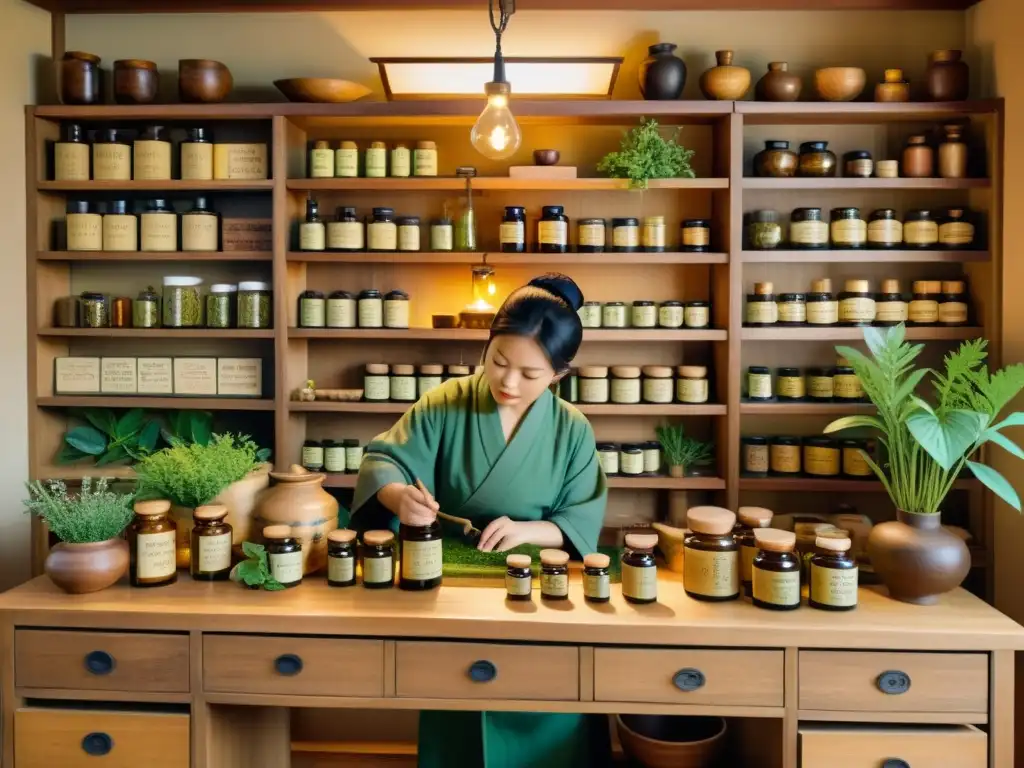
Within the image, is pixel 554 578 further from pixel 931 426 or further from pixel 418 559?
pixel 931 426

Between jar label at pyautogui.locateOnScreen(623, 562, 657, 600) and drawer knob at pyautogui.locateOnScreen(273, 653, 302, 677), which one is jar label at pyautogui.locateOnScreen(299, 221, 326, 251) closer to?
drawer knob at pyautogui.locateOnScreen(273, 653, 302, 677)

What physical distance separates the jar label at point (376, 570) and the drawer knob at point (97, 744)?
2.08 ft

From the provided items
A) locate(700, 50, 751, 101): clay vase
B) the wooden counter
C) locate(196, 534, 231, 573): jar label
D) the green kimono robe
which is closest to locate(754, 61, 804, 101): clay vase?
locate(700, 50, 751, 101): clay vase

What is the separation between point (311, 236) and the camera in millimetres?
3195

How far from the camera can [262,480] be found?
6.93 feet

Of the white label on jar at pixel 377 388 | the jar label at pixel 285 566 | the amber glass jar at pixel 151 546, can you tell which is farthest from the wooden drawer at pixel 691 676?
the white label on jar at pixel 377 388

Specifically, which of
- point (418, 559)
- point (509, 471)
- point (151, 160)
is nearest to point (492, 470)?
point (509, 471)

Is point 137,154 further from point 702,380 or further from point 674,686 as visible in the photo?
point 674,686

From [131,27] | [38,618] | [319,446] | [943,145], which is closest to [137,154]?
[131,27]

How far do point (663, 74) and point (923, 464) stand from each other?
1740 millimetres

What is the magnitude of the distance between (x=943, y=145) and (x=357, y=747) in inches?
118

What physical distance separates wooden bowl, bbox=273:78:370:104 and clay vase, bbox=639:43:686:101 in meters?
1.08

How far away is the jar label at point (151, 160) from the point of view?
3186 mm

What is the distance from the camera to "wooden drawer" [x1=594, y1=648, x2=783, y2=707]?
68.2 inches
